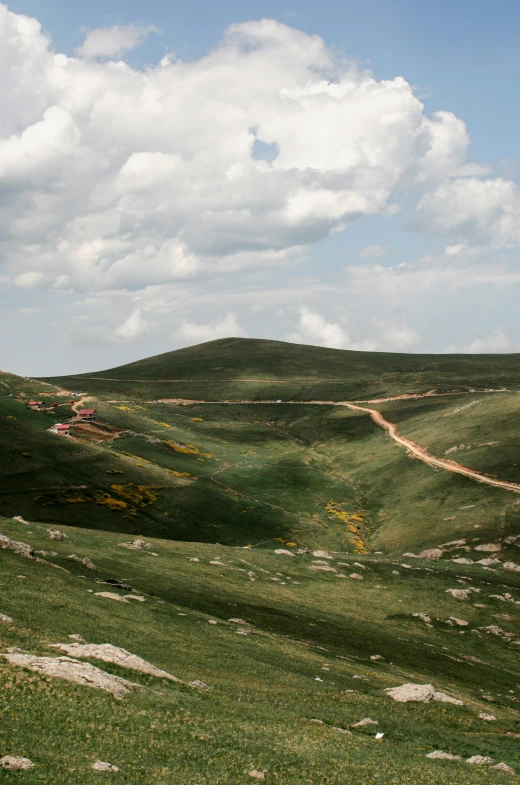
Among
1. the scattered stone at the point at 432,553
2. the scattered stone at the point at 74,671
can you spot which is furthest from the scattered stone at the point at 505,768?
the scattered stone at the point at 432,553

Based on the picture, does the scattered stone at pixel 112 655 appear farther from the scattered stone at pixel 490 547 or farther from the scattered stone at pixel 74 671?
the scattered stone at pixel 490 547

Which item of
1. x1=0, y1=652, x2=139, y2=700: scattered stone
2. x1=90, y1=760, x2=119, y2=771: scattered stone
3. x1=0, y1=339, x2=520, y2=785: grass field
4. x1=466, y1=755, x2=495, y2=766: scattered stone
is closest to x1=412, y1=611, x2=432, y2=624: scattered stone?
x1=0, y1=339, x2=520, y2=785: grass field

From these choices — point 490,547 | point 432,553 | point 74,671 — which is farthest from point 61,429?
point 74,671

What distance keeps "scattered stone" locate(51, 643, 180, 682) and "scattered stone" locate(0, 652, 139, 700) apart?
88.0 inches

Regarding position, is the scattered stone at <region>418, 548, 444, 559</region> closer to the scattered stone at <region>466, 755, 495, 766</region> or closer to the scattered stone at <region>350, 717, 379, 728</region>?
the scattered stone at <region>350, 717, 379, 728</region>

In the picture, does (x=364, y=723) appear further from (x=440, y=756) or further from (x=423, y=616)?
(x=423, y=616)

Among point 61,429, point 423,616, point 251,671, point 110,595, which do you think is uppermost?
point 61,429

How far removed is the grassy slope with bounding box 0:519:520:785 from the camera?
23.5 m

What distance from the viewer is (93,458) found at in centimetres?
12850

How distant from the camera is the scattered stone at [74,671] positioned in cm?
2720

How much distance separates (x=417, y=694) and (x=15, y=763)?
29.2 meters

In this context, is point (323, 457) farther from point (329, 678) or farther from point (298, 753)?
point (298, 753)

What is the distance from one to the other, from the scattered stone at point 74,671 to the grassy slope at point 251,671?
77 cm

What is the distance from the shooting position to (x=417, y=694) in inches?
1603
